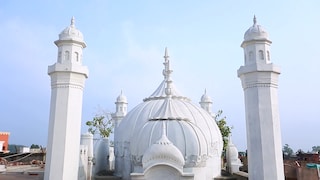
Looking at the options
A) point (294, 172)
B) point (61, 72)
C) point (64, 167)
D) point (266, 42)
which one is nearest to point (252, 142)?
point (266, 42)

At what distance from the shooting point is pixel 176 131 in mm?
14727

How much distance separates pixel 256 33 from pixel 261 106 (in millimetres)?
3143

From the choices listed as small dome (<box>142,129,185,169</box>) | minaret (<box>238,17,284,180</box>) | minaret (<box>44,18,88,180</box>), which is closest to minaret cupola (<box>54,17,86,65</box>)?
minaret (<box>44,18,88,180</box>)

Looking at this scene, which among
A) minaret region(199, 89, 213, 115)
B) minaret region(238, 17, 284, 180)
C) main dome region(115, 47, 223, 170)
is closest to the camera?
minaret region(238, 17, 284, 180)

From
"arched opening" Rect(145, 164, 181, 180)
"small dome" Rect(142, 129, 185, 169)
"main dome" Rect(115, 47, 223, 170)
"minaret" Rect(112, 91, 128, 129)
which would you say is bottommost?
"arched opening" Rect(145, 164, 181, 180)

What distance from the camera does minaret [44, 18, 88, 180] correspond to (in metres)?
12.3

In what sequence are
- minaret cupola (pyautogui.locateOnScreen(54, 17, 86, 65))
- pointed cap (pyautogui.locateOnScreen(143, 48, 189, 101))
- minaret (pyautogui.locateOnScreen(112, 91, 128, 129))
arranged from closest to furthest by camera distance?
minaret cupola (pyautogui.locateOnScreen(54, 17, 86, 65)) → pointed cap (pyautogui.locateOnScreen(143, 48, 189, 101)) → minaret (pyautogui.locateOnScreen(112, 91, 128, 129))

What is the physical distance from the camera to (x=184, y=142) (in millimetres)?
14656

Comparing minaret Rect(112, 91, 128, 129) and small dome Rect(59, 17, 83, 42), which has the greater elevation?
small dome Rect(59, 17, 83, 42)

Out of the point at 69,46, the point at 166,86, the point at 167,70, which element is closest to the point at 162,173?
the point at 69,46

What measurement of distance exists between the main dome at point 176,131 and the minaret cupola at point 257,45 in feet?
14.4

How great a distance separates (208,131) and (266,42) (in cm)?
638

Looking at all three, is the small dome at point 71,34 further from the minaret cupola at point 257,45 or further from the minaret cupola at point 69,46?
the minaret cupola at point 257,45

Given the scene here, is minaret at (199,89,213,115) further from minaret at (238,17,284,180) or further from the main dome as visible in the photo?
minaret at (238,17,284,180)
